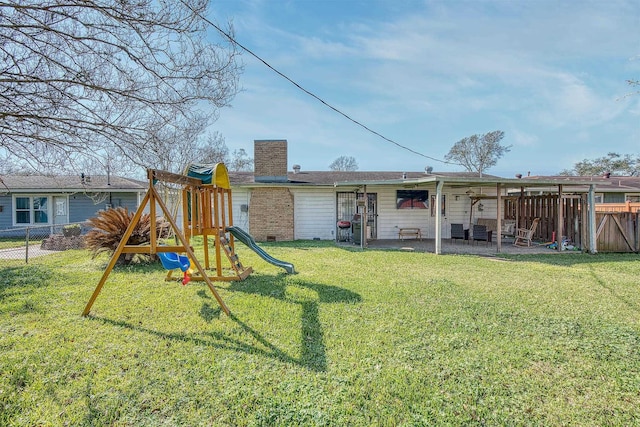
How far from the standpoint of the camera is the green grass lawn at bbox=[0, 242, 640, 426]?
2.40m

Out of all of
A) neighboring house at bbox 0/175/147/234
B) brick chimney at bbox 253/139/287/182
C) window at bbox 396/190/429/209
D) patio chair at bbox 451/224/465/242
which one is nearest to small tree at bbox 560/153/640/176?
window at bbox 396/190/429/209

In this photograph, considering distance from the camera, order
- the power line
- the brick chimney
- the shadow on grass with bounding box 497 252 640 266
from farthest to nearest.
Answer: the brick chimney → the shadow on grass with bounding box 497 252 640 266 → the power line

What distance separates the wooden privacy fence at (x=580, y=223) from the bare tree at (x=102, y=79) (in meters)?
12.8

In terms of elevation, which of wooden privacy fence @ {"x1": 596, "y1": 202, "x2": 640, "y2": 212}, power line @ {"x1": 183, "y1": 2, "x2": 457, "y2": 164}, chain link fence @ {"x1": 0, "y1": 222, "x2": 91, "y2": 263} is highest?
power line @ {"x1": 183, "y1": 2, "x2": 457, "y2": 164}

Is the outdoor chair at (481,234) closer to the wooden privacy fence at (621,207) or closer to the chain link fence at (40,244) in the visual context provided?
the wooden privacy fence at (621,207)

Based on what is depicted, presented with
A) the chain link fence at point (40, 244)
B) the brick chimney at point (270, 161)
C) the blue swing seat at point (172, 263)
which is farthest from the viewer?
the brick chimney at point (270, 161)

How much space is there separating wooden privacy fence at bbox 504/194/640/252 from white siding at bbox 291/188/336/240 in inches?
333

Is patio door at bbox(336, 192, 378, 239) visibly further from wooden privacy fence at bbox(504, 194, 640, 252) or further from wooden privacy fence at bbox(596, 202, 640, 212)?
wooden privacy fence at bbox(596, 202, 640, 212)

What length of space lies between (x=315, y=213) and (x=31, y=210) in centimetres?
1485

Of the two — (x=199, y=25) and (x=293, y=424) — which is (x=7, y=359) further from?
(x=199, y=25)

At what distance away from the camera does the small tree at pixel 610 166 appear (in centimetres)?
3866

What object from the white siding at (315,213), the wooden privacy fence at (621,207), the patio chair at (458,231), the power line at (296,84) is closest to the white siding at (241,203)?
the white siding at (315,213)

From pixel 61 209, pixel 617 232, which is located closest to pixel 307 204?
pixel 617 232

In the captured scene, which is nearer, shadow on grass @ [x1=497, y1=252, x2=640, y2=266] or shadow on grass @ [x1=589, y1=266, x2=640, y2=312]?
shadow on grass @ [x1=589, y1=266, x2=640, y2=312]
